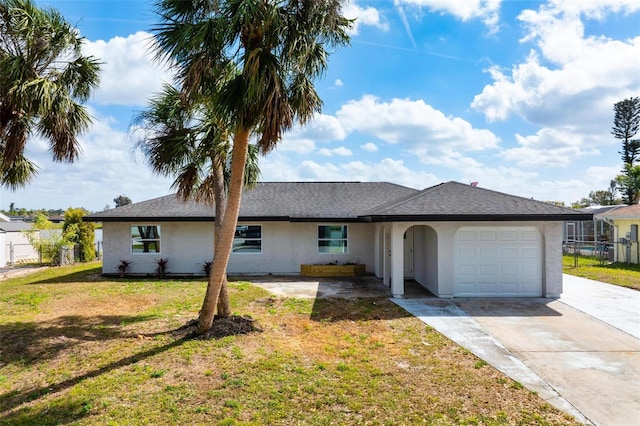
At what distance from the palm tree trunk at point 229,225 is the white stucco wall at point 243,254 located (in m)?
8.80

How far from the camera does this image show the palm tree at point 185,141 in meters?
8.85

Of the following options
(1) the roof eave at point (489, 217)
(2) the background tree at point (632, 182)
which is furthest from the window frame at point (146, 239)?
(2) the background tree at point (632, 182)

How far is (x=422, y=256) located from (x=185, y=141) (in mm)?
9151

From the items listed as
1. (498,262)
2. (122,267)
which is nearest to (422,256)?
(498,262)

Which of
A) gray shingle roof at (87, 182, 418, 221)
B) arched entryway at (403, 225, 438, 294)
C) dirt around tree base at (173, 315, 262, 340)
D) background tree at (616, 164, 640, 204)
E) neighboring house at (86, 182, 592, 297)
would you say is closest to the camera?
dirt around tree base at (173, 315, 262, 340)

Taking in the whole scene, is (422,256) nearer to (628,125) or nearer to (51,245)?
(51,245)

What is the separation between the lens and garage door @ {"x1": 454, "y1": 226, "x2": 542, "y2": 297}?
1166 centimetres

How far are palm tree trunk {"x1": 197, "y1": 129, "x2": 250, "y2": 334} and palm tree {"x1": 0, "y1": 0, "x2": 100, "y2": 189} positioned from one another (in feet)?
13.7

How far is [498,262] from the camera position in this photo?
11.7 meters

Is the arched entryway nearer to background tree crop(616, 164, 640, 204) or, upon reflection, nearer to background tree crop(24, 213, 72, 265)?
background tree crop(24, 213, 72, 265)

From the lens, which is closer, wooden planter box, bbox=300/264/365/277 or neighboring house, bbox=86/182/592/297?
neighboring house, bbox=86/182/592/297

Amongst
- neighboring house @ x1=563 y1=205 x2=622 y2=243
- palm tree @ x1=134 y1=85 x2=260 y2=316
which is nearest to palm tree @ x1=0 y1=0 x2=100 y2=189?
palm tree @ x1=134 y1=85 x2=260 y2=316

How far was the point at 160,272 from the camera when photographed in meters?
16.4

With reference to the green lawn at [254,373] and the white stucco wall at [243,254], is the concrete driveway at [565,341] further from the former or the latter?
the white stucco wall at [243,254]
